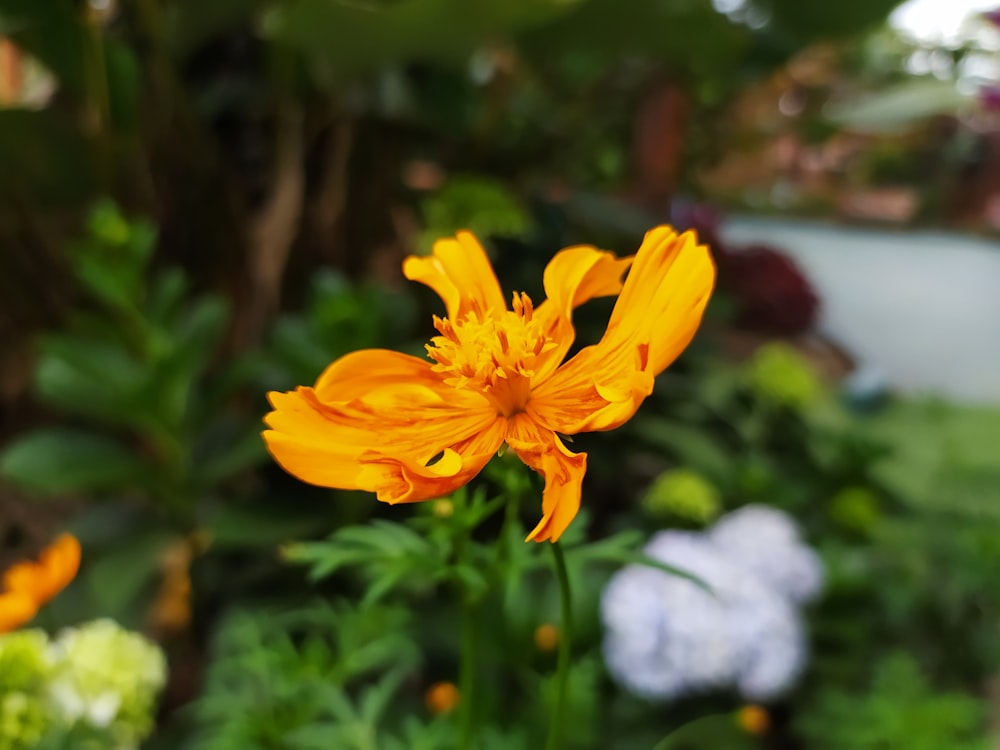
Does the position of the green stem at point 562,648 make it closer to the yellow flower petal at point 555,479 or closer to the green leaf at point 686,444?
the yellow flower petal at point 555,479

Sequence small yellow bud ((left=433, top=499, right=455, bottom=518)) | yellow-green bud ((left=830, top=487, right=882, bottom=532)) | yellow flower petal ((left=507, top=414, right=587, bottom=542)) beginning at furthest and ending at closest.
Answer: yellow-green bud ((left=830, top=487, right=882, bottom=532))
small yellow bud ((left=433, top=499, right=455, bottom=518))
yellow flower petal ((left=507, top=414, right=587, bottom=542))

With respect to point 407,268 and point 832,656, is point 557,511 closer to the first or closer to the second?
point 407,268

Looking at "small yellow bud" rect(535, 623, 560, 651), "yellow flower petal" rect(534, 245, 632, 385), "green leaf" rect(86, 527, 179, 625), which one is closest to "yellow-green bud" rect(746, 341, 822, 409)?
"small yellow bud" rect(535, 623, 560, 651)

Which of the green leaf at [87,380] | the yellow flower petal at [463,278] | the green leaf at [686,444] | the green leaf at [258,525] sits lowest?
the green leaf at [686,444]

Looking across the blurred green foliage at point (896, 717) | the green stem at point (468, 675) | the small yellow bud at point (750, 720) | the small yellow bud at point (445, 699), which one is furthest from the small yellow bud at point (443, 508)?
the blurred green foliage at point (896, 717)

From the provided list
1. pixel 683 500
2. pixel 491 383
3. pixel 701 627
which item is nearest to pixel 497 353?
pixel 491 383

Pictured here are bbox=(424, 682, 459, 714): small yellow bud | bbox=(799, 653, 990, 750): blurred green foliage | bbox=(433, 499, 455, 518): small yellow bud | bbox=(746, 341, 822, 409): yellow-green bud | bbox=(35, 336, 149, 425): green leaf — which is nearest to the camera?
bbox=(433, 499, 455, 518): small yellow bud

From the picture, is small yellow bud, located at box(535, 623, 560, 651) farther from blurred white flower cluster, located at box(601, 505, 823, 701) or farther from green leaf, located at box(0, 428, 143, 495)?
green leaf, located at box(0, 428, 143, 495)

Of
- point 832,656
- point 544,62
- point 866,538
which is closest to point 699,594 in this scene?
point 832,656
